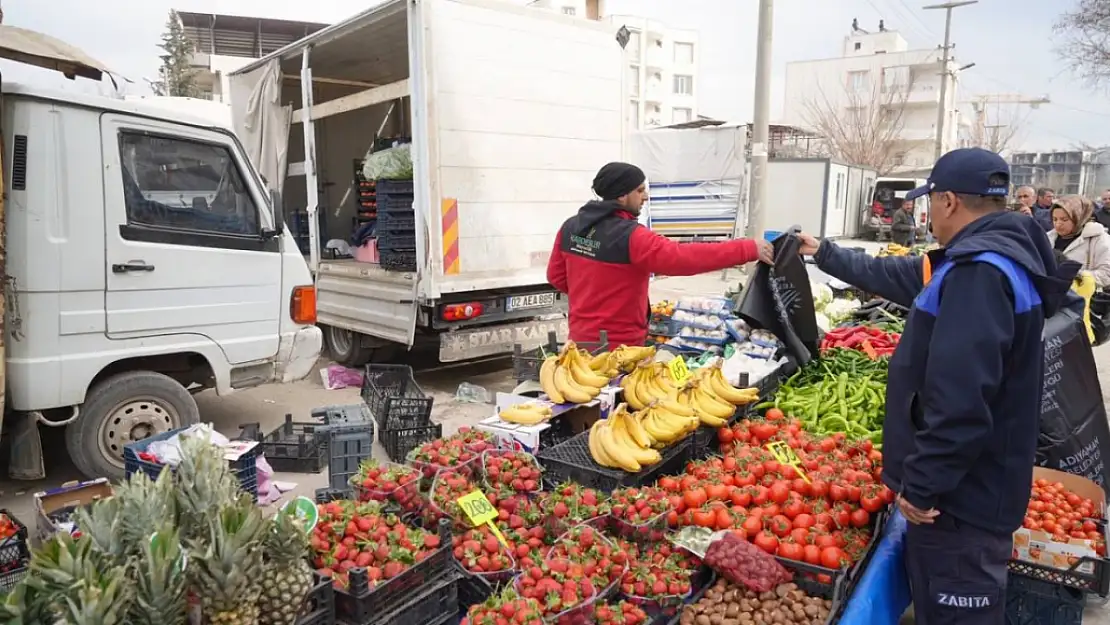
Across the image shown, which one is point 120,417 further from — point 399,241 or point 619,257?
point 619,257

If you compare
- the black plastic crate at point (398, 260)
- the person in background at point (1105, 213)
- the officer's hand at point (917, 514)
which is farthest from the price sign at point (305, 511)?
the person in background at point (1105, 213)

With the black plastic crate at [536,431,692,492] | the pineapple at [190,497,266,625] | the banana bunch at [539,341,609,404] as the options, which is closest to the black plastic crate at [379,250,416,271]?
the banana bunch at [539,341,609,404]

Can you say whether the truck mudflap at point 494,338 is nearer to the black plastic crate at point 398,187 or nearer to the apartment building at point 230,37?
the black plastic crate at point 398,187

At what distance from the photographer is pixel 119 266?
16.0 feet

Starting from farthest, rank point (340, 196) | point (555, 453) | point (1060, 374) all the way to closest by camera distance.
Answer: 1. point (340, 196)
2. point (1060, 374)
3. point (555, 453)

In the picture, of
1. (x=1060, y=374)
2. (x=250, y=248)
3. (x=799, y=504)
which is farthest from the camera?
(x=250, y=248)

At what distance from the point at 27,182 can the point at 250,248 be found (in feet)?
4.88

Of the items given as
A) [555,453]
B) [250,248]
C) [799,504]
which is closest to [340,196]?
[250,248]

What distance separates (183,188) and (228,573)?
13.2ft

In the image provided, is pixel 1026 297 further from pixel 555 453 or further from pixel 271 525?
pixel 271 525

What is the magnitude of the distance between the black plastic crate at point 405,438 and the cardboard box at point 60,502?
1.82 m

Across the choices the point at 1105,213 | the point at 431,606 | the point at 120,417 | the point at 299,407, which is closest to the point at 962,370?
the point at 431,606

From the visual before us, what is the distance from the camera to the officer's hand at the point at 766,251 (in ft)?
14.5

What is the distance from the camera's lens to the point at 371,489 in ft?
10.6
